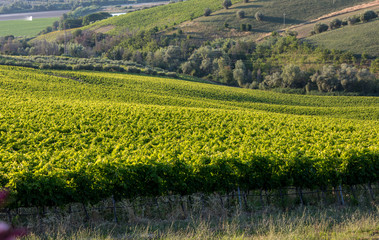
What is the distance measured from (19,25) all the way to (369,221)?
15445cm

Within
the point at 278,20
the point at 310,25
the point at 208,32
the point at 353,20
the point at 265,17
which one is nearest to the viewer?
the point at 353,20

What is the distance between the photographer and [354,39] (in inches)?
3231

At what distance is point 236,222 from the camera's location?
1042cm

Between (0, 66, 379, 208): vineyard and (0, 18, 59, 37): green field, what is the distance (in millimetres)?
95360

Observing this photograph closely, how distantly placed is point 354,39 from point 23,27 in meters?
Answer: 123

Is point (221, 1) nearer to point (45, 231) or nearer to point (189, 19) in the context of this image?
point (189, 19)

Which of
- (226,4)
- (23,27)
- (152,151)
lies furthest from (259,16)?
(152,151)

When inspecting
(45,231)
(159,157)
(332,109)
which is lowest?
(332,109)

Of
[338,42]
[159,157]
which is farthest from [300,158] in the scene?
[338,42]

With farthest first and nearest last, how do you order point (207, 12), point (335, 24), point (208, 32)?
point (207, 12) < point (208, 32) < point (335, 24)

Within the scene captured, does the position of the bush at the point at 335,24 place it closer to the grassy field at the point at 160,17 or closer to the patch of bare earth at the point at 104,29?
the grassy field at the point at 160,17

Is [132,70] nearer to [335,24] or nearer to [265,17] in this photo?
[265,17]

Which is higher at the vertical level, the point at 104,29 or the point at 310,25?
the point at 104,29

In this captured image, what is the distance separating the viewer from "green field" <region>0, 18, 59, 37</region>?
4755 inches
